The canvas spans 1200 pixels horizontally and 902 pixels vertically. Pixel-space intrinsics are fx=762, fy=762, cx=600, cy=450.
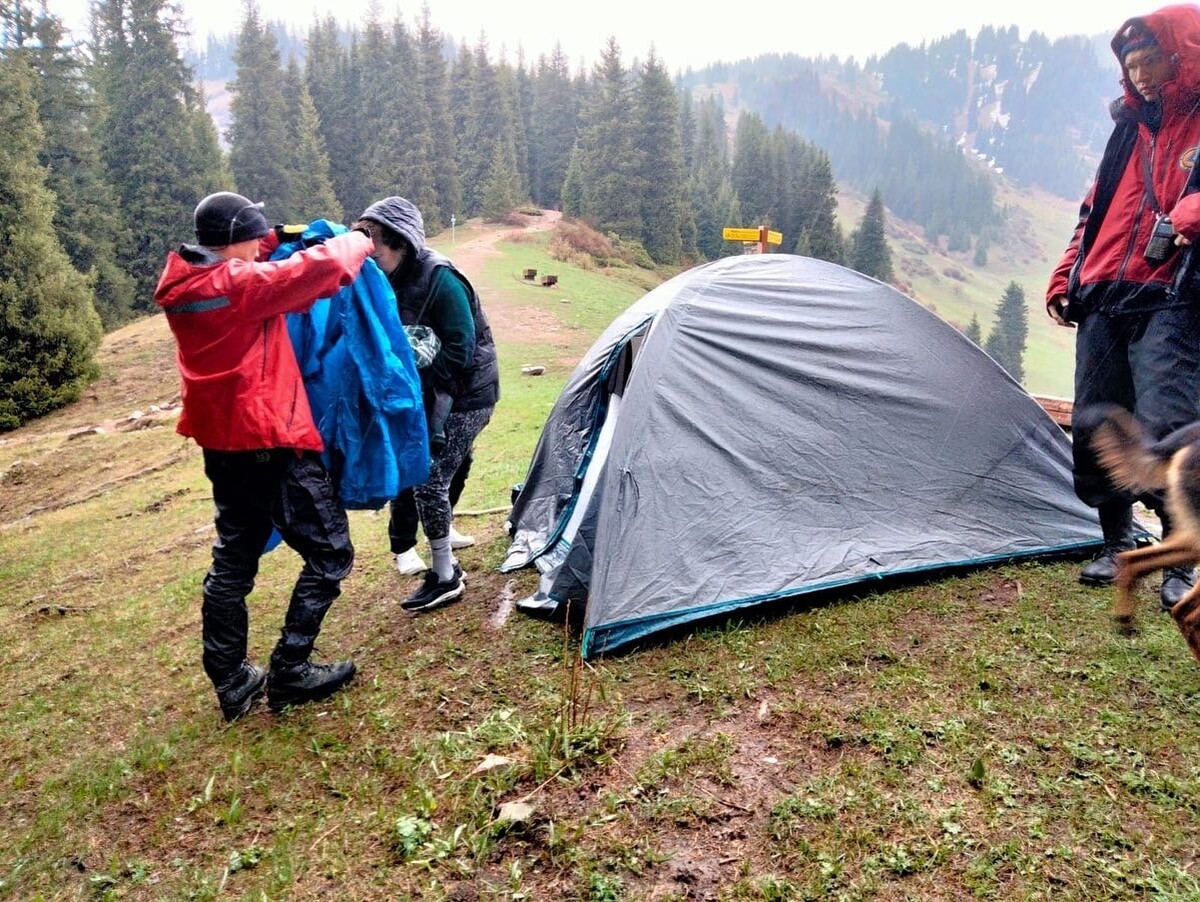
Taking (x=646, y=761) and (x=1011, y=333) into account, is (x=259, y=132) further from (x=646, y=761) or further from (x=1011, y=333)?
(x=1011, y=333)

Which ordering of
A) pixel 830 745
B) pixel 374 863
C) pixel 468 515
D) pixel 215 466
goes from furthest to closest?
pixel 468 515
pixel 215 466
pixel 830 745
pixel 374 863

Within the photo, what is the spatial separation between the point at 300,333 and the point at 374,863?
2.04 meters

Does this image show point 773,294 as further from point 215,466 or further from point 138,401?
point 138,401

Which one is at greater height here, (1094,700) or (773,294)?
(773,294)

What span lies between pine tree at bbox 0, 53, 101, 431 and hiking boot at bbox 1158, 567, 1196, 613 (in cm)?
1966

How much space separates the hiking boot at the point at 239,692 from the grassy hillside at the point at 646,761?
0.08m

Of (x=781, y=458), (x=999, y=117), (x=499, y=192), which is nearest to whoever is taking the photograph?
(x=781, y=458)

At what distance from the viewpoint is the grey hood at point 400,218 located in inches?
149

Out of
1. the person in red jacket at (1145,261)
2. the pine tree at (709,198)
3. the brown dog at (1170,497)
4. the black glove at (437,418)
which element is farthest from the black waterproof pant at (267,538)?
the pine tree at (709,198)

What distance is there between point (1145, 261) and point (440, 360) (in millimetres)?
3375

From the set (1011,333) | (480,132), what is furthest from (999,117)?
(480,132)

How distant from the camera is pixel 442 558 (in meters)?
4.44

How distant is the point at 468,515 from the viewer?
6191mm

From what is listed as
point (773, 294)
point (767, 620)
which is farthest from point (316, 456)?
point (773, 294)
